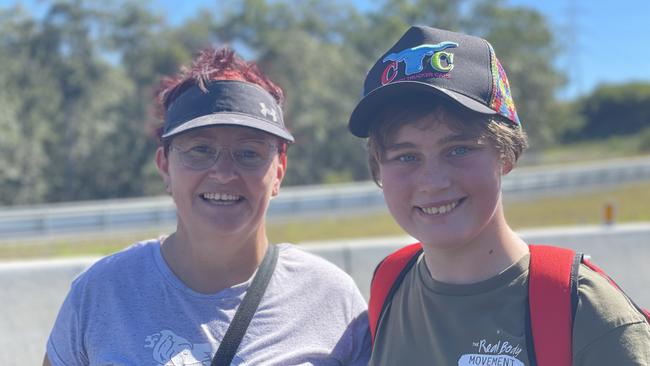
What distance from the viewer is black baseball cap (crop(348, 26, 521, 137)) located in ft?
7.39

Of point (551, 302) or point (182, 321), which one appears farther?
point (182, 321)

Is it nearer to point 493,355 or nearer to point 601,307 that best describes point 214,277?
point 493,355

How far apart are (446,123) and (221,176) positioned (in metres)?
0.93

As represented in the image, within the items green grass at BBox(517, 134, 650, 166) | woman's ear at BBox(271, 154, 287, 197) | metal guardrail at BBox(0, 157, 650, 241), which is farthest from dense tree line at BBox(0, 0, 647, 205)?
woman's ear at BBox(271, 154, 287, 197)

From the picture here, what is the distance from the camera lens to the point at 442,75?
2.27 metres

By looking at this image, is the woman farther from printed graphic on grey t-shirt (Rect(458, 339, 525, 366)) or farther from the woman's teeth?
printed graphic on grey t-shirt (Rect(458, 339, 525, 366))

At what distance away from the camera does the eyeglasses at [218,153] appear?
109 inches

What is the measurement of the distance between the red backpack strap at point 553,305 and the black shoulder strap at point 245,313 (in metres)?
1.09

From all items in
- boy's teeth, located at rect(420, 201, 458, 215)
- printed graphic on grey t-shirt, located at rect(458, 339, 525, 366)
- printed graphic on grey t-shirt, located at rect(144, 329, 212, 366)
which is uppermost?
boy's teeth, located at rect(420, 201, 458, 215)

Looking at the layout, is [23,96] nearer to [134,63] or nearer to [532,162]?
[134,63]

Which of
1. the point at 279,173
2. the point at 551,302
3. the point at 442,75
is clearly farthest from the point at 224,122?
the point at 551,302

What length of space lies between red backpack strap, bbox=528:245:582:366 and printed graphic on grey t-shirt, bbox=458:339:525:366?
0.07 meters

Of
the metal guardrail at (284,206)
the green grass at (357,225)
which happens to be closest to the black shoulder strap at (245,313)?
the green grass at (357,225)

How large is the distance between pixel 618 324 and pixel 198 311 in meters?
1.52
